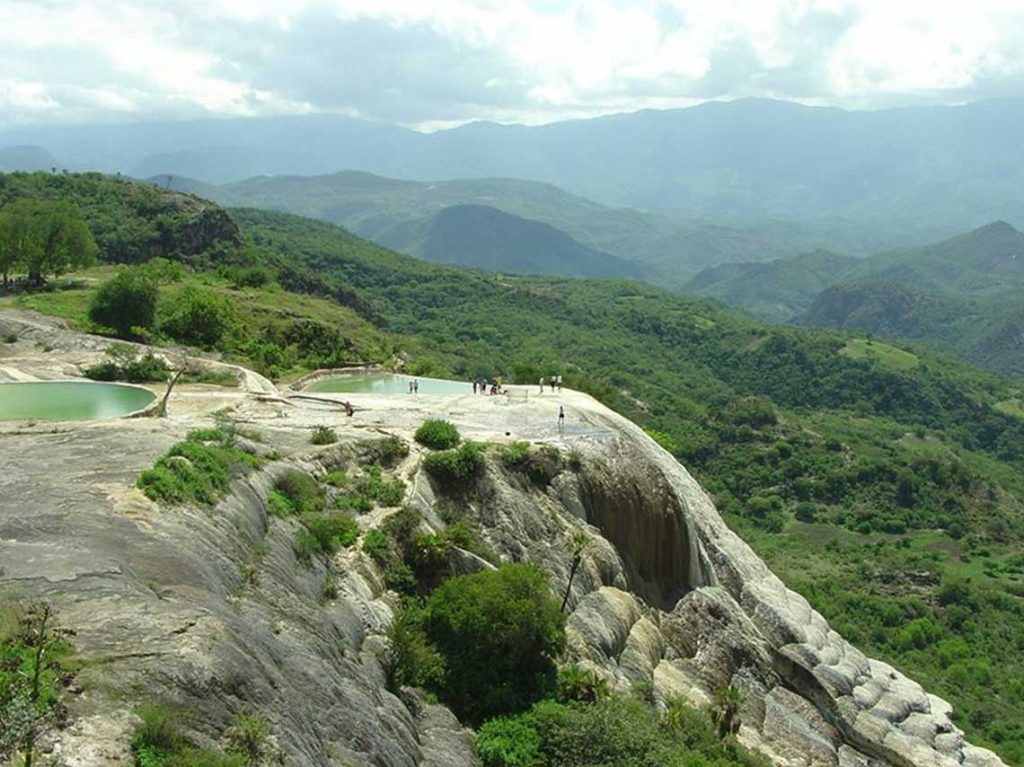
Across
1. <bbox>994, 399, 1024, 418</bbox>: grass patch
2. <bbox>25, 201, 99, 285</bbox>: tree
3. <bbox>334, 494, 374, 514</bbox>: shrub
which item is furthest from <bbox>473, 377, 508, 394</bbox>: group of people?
<bbox>994, 399, 1024, 418</bbox>: grass patch

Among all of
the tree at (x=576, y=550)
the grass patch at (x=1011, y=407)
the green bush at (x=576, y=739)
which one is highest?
the tree at (x=576, y=550)

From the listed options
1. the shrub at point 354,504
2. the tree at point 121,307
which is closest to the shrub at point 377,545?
the shrub at point 354,504

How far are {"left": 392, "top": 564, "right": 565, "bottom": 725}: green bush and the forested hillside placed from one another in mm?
25344

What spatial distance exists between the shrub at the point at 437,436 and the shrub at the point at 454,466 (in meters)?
0.80

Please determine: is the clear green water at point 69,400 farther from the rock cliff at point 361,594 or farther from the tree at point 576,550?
the tree at point 576,550

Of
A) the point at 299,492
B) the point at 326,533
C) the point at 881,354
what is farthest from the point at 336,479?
the point at 881,354

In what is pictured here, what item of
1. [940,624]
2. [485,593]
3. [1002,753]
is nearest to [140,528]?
[485,593]

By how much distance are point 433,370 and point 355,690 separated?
3814cm

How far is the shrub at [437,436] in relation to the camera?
2714 centimetres

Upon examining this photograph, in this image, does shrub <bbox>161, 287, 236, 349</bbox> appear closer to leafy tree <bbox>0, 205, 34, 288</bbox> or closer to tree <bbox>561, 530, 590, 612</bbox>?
leafy tree <bbox>0, 205, 34, 288</bbox>

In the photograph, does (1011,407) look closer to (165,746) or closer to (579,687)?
(579,687)

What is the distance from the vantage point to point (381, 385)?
4391 cm

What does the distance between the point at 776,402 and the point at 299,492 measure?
141 meters

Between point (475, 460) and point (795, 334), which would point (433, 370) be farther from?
point (795, 334)
